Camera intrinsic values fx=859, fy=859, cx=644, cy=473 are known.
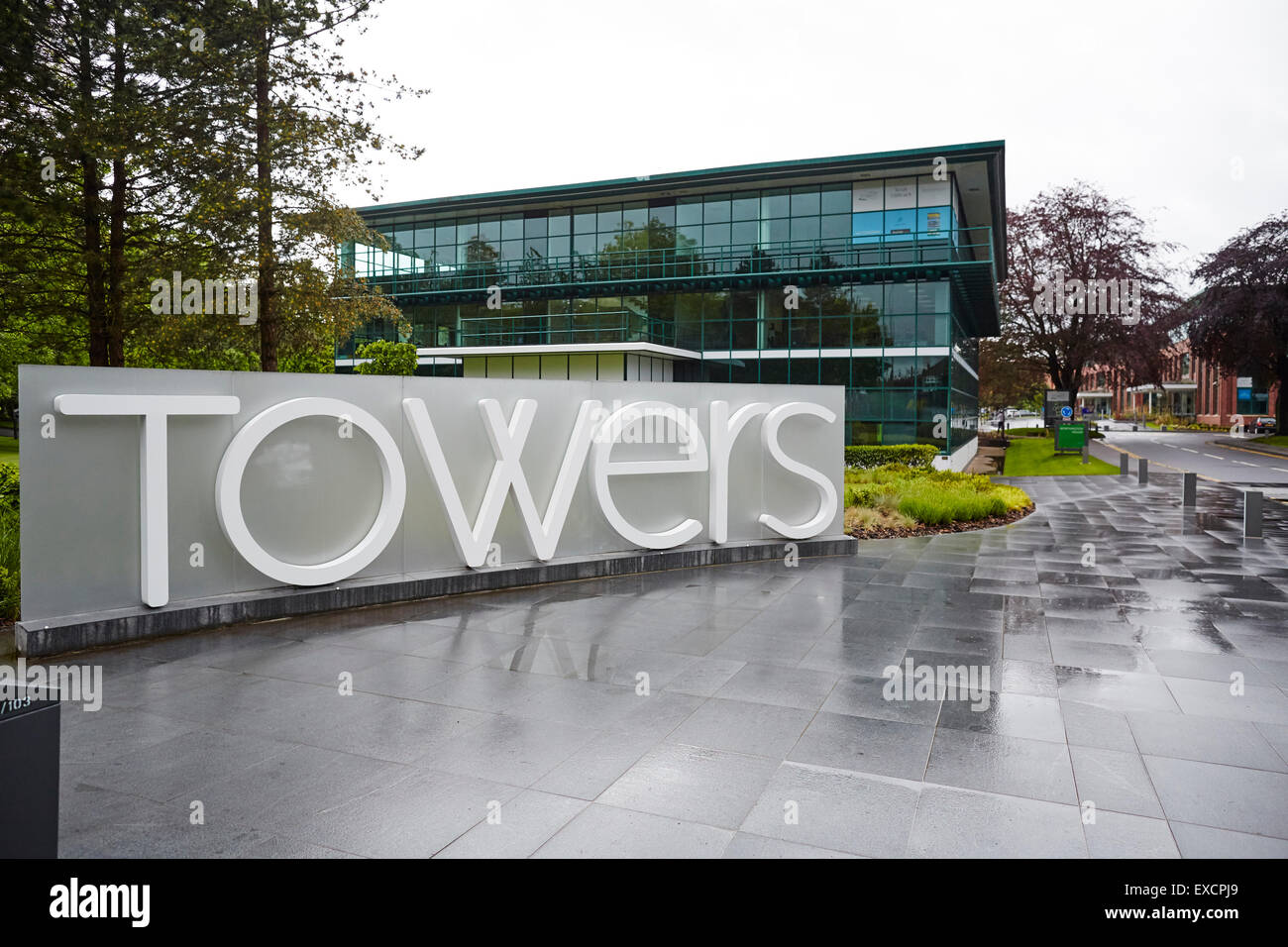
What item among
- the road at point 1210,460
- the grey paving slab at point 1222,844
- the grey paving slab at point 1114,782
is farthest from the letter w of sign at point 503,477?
the road at point 1210,460

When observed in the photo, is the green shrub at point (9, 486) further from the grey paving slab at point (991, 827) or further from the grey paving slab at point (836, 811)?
the grey paving slab at point (991, 827)

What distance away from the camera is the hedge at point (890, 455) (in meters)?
27.5

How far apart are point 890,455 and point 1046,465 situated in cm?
973

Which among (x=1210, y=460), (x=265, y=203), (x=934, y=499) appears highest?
(x=265, y=203)

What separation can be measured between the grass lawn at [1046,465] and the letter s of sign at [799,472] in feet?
68.9

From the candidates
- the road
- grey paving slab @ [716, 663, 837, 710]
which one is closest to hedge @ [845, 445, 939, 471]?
the road

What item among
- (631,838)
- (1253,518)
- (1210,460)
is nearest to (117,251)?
(631,838)

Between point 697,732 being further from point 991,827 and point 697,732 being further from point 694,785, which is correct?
point 991,827

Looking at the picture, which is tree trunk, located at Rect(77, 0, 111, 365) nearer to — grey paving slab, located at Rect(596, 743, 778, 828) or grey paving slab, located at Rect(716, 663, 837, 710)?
grey paving slab, located at Rect(716, 663, 837, 710)

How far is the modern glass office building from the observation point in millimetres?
30266

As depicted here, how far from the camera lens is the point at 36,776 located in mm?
3205

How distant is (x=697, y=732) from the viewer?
556cm
